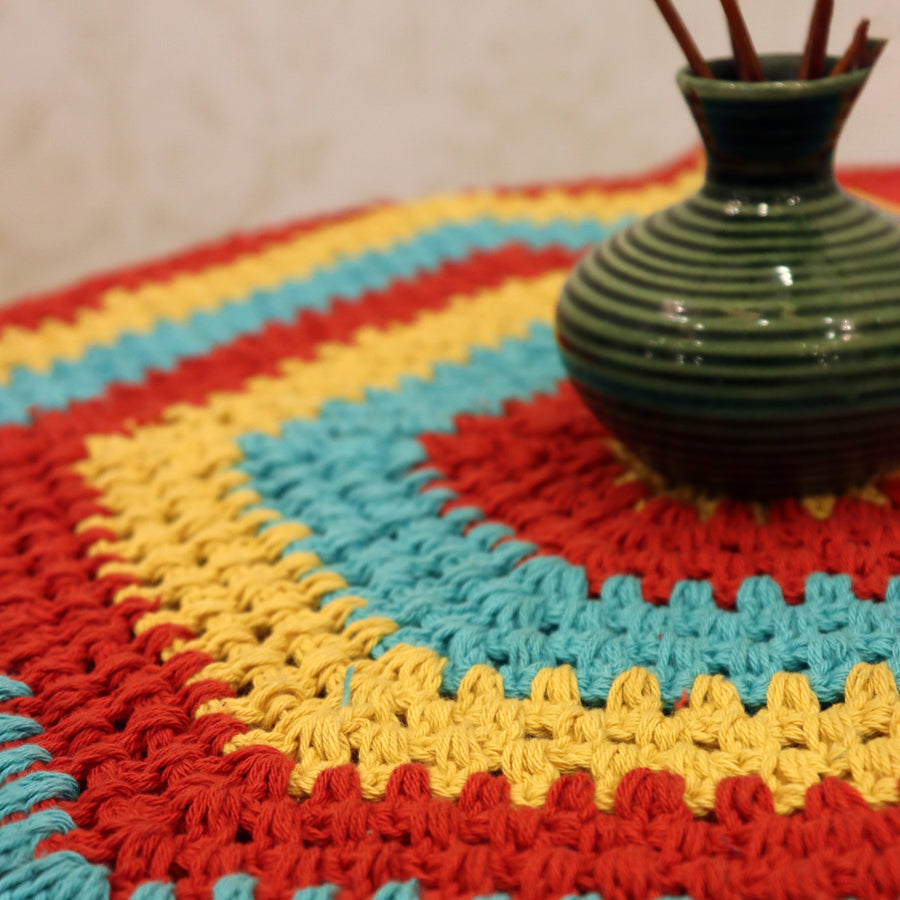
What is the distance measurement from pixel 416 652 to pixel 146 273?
67cm

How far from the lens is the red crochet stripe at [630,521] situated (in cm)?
56

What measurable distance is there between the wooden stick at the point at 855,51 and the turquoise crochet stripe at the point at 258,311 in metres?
0.54

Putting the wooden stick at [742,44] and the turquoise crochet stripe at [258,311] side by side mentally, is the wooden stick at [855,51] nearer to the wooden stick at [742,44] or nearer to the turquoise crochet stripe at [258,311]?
the wooden stick at [742,44]

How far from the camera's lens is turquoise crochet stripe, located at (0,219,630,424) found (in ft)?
2.81

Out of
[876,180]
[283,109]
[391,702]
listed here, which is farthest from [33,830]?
[283,109]

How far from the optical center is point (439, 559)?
1.98 feet

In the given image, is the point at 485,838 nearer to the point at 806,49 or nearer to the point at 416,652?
the point at 416,652

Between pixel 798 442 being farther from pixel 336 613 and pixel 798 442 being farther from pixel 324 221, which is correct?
pixel 324 221

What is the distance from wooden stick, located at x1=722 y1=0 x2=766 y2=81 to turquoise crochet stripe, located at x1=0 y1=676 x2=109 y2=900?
481 mm

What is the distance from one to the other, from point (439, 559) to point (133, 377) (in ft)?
1.29

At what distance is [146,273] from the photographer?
1.07 m

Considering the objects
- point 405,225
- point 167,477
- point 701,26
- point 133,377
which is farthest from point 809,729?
point 701,26

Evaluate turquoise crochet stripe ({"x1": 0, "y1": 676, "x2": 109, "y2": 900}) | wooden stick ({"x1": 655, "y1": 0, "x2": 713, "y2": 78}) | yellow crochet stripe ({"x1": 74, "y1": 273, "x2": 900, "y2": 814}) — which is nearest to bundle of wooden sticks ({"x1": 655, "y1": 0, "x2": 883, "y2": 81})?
wooden stick ({"x1": 655, "y1": 0, "x2": 713, "y2": 78})

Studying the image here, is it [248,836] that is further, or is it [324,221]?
[324,221]
